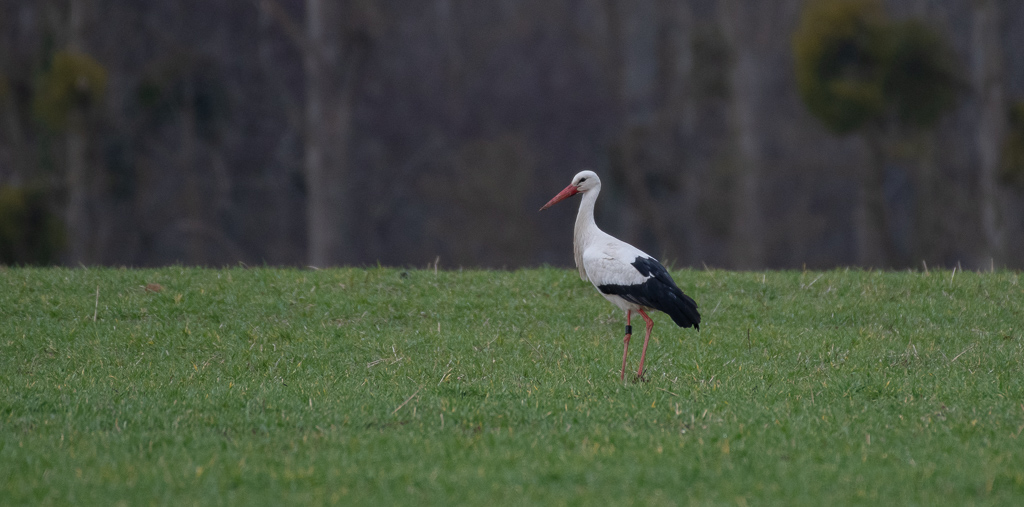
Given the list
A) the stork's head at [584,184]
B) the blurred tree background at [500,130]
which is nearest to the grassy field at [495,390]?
the stork's head at [584,184]

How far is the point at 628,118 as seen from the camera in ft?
99.3

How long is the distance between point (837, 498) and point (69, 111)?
25.4 m

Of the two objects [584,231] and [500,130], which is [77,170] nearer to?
[500,130]

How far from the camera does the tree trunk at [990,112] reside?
2445 centimetres

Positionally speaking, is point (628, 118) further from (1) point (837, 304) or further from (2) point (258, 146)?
(1) point (837, 304)

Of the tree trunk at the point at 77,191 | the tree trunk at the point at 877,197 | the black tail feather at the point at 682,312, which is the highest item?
the black tail feather at the point at 682,312

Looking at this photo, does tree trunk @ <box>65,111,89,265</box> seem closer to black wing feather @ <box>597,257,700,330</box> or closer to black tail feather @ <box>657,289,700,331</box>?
black wing feather @ <box>597,257,700,330</box>

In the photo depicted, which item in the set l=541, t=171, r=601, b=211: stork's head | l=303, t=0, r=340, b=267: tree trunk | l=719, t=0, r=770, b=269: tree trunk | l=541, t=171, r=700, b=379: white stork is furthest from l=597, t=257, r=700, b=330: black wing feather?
l=719, t=0, r=770, b=269: tree trunk

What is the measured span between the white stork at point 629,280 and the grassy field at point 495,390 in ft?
1.49

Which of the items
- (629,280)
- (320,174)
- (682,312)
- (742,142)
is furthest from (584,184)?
(742,142)

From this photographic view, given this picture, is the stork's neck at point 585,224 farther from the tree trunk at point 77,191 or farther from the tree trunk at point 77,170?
the tree trunk at point 77,170

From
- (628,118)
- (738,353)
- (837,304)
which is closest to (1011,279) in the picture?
(837,304)

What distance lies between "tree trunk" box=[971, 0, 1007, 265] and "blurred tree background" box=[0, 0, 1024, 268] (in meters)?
0.07

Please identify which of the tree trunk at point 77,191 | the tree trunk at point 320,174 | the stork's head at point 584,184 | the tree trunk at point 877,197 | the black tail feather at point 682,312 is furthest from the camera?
the tree trunk at point 877,197
